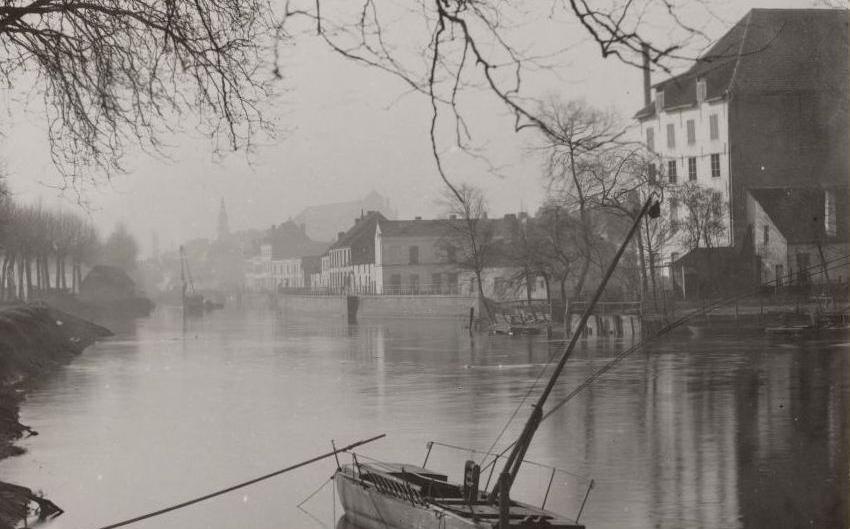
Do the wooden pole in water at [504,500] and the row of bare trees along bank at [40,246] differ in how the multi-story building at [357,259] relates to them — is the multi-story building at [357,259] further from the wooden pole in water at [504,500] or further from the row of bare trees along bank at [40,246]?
the wooden pole in water at [504,500]

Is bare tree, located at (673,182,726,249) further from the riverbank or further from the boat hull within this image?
the boat hull

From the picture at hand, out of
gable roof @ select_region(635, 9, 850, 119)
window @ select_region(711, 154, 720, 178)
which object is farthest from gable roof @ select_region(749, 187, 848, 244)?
gable roof @ select_region(635, 9, 850, 119)

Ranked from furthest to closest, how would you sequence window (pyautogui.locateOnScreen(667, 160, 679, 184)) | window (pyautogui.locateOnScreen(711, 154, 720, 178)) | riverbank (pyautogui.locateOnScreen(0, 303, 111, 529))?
1. window (pyautogui.locateOnScreen(667, 160, 679, 184))
2. window (pyautogui.locateOnScreen(711, 154, 720, 178))
3. riverbank (pyautogui.locateOnScreen(0, 303, 111, 529))

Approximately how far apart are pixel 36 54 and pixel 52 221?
82.3 meters

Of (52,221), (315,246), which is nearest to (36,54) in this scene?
(52,221)

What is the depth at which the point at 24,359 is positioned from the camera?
→ 130ft

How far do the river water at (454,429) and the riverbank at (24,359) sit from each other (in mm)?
595

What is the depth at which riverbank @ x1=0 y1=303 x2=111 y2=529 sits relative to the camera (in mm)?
16611

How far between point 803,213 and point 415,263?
48404mm

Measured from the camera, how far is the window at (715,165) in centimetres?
6253

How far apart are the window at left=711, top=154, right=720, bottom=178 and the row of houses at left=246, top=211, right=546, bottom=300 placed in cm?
1280

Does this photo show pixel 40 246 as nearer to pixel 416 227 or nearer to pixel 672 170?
pixel 416 227

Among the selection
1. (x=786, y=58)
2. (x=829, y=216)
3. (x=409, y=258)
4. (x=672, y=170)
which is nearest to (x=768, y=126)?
(x=786, y=58)

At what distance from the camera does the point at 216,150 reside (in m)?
9.80
